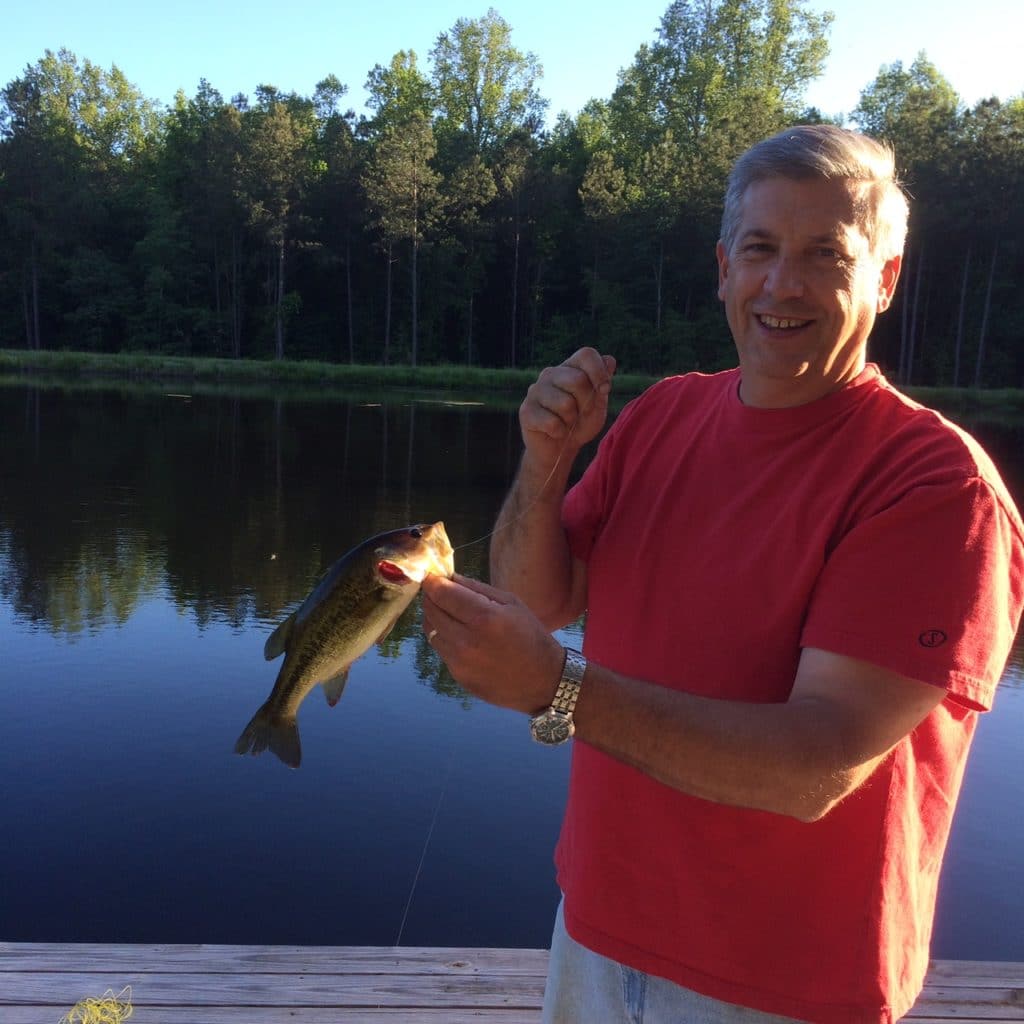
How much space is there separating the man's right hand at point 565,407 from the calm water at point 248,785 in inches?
164

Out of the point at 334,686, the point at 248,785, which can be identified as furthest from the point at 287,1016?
the point at 248,785

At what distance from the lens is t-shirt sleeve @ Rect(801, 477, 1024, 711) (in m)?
1.56

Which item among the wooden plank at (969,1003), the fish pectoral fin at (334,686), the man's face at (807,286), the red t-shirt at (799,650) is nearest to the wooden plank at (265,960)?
the wooden plank at (969,1003)

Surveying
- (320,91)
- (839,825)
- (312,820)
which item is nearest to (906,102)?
(320,91)

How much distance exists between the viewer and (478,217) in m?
48.6

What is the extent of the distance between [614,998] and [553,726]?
64 cm

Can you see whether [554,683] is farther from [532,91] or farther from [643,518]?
[532,91]

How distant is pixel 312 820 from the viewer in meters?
6.62

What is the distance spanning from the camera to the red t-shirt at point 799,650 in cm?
158

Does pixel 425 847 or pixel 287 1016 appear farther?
pixel 425 847

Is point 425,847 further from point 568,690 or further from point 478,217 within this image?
point 478,217

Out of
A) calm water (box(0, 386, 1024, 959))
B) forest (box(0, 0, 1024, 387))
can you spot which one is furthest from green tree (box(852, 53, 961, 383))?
calm water (box(0, 386, 1024, 959))

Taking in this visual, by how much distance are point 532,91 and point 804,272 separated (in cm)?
5934

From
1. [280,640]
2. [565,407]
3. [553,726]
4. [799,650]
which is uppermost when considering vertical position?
[565,407]
